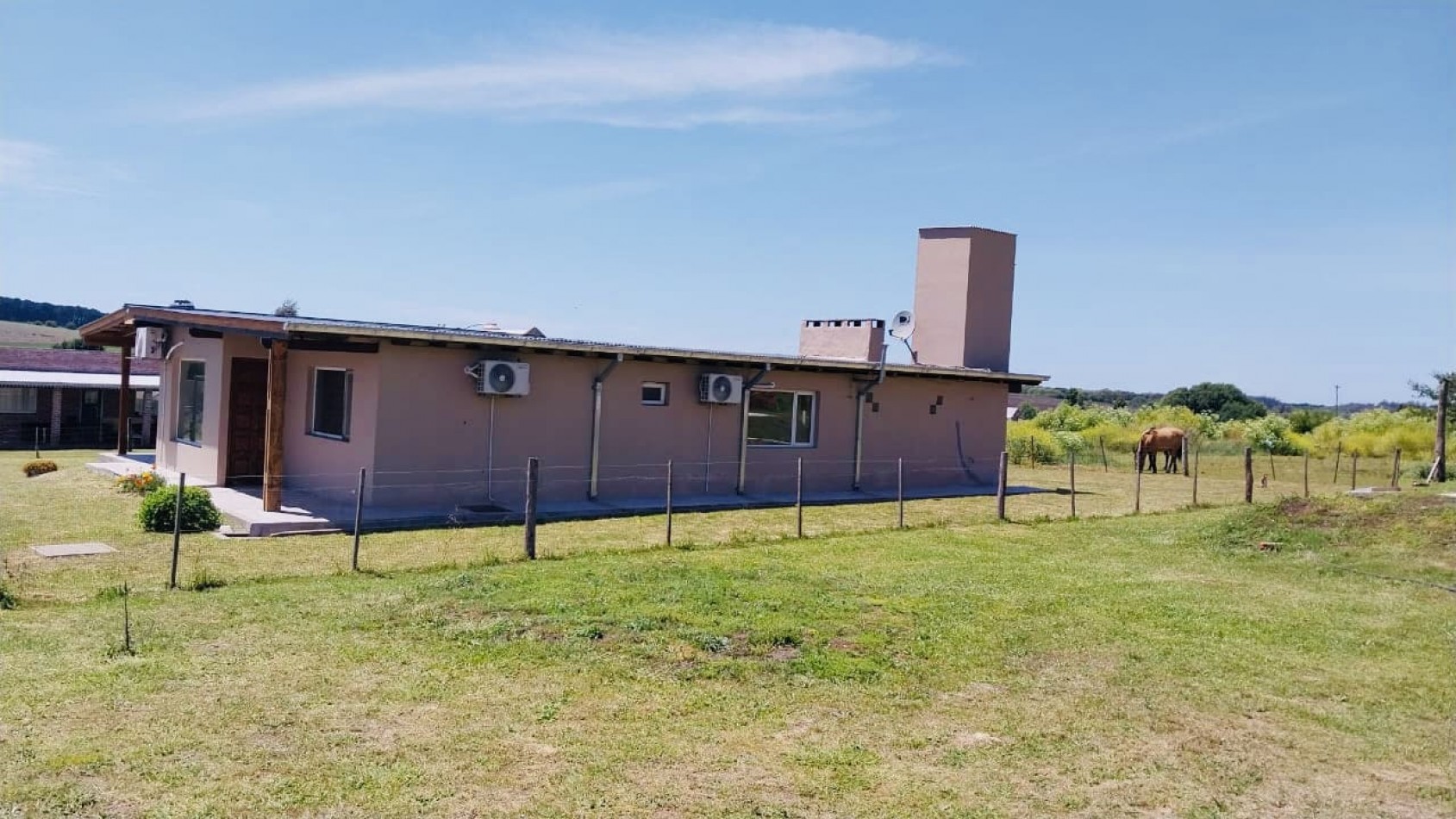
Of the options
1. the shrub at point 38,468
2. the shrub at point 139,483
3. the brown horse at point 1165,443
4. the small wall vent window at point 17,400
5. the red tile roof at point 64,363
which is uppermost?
the red tile roof at point 64,363

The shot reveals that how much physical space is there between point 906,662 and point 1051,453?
25.8 meters

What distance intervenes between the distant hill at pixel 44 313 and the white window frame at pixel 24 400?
64.2 metres

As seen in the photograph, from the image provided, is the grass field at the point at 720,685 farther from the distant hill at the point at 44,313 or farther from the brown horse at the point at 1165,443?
the distant hill at the point at 44,313

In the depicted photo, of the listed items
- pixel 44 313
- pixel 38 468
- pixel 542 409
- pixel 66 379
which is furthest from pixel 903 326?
pixel 44 313

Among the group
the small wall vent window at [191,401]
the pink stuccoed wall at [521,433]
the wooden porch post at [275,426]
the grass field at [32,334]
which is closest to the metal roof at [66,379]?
the small wall vent window at [191,401]

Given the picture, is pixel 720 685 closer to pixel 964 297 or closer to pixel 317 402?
pixel 317 402

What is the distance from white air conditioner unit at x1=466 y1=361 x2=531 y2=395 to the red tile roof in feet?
55.3

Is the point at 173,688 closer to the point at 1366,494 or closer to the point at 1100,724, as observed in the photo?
the point at 1100,724

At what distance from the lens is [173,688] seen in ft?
20.6

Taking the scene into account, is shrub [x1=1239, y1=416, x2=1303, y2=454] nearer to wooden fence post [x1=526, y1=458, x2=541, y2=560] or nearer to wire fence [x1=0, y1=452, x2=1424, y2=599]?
wire fence [x1=0, y1=452, x2=1424, y2=599]

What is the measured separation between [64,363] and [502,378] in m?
20.1

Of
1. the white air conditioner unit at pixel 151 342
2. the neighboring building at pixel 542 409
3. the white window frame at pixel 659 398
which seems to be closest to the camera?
the neighboring building at pixel 542 409

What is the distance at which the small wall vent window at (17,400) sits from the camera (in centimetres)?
2617

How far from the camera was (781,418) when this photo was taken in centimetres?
1948
